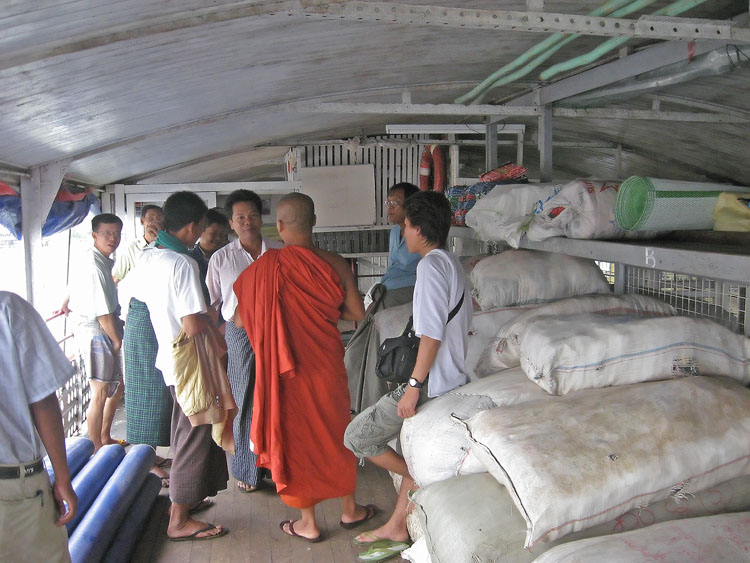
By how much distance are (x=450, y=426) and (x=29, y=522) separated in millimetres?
1416

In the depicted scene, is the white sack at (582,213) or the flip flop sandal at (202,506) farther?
the flip flop sandal at (202,506)

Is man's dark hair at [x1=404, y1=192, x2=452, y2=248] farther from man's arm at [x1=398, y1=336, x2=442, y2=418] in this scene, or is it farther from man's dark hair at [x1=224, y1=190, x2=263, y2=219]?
man's dark hair at [x1=224, y1=190, x2=263, y2=219]

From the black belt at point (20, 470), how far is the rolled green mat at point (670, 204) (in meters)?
2.21

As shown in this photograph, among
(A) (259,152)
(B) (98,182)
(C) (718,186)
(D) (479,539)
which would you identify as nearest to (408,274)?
(C) (718,186)

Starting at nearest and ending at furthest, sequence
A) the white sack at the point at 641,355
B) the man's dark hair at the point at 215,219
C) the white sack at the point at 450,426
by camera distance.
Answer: the white sack at the point at 641,355
the white sack at the point at 450,426
the man's dark hair at the point at 215,219

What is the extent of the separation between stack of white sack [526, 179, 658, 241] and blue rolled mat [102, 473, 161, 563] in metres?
2.40

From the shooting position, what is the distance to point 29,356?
1.94 m

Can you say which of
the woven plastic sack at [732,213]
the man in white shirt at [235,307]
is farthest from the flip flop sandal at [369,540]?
the woven plastic sack at [732,213]

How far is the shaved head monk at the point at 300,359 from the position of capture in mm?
3031

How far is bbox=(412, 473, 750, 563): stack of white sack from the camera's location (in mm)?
1902

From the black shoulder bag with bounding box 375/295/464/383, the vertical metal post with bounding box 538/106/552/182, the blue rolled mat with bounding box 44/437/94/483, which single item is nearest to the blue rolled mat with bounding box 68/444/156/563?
the blue rolled mat with bounding box 44/437/94/483

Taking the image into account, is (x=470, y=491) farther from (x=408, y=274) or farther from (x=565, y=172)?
(x=565, y=172)

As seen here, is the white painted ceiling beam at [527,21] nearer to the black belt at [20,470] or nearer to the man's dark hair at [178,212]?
the man's dark hair at [178,212]

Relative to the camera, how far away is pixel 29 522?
6.27 feet
